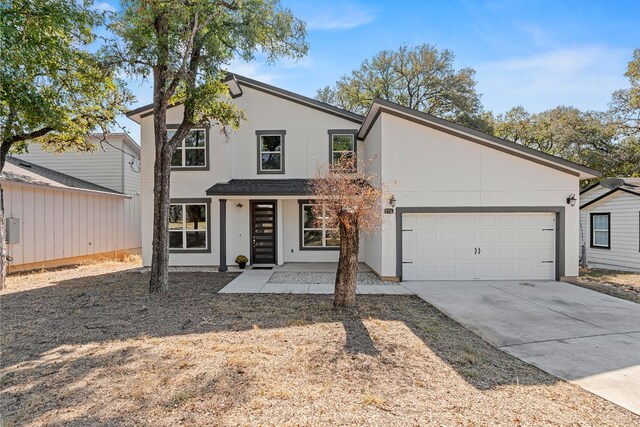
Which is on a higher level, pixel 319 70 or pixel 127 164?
pixel 319 70

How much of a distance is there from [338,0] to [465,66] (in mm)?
19987

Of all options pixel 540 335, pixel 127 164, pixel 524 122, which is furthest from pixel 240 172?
pixel 524 122

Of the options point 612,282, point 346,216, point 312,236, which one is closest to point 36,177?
point 312,236

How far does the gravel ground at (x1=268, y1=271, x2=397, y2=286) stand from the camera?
32.3 feet

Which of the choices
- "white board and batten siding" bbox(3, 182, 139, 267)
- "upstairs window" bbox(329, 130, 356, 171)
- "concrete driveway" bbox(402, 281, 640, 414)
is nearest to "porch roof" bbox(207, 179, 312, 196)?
"upstairs window" bbox(329, 130, 356, 171)

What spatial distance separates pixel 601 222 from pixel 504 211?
8.66 meters

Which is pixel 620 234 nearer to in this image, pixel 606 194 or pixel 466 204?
pixel 606 194

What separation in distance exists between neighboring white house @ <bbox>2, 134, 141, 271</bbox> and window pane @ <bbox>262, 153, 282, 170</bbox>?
7.31 metres

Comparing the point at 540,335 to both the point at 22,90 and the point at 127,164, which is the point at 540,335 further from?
the point at 127,164

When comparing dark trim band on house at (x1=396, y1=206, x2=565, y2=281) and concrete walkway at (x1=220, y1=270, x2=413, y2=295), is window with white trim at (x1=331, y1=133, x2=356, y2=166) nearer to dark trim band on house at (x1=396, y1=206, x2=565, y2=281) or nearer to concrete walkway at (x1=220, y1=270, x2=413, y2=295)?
dark trim band on house at (x1=396, y1=206, x2=565, y2=281)

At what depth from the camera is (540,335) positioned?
5613 mm

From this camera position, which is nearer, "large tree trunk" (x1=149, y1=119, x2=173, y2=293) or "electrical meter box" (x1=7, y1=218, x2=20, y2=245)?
"large tree trunk" (x1=149, y1=119, x2=173, y2=293)

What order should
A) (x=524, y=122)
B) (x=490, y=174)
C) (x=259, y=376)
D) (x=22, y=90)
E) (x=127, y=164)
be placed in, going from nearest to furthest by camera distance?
(x=259, y=376) → (x=22, y=90) → (x=490, y=174) → (x=127, y=164) → (x=524, y=122)

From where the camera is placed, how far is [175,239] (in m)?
12.5
